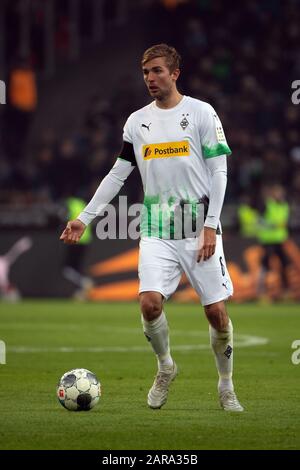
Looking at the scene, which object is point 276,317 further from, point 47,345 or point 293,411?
point 293,411

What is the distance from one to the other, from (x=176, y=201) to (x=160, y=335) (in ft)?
3.01

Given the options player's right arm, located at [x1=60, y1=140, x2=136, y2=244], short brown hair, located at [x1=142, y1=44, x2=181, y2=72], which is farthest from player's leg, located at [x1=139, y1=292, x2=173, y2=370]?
short brown hair, located at [x1=142, y1=44, x2=181, y2=72]

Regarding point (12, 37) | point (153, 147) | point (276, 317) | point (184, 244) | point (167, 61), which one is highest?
point (12, 37)

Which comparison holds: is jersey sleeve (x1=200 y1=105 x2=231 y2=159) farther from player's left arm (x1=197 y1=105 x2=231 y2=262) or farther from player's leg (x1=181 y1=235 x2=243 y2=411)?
player's leg (x1=181 y1=235 x2=243 y2=411)

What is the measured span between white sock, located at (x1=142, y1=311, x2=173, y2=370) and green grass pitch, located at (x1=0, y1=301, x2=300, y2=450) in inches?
13.3

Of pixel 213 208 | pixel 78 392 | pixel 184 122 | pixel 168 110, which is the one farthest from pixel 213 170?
pixel 78 392

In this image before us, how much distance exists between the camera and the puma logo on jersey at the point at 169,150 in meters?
8.10

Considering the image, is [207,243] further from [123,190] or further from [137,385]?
[123,190]

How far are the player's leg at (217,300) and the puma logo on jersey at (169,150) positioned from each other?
59 cm

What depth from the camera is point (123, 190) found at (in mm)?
23312

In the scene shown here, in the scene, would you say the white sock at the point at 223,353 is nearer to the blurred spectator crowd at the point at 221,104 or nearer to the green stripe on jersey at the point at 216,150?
the green stripe on jersey at the point at 216,150

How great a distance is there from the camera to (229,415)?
788cm
